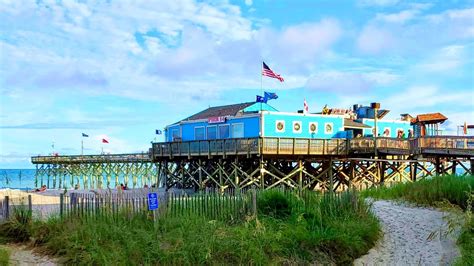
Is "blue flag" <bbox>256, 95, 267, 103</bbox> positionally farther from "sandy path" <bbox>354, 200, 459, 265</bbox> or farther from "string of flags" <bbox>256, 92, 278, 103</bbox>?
"sandy path" <bbox>354, 200, 459, 265</bbox>

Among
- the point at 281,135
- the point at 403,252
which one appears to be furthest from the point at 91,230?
the point at 281,135

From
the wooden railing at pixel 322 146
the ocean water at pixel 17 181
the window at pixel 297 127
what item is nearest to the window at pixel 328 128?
the window at pixel 297 127

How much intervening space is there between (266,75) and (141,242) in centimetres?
2055

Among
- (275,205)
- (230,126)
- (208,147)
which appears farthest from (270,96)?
(275,205)

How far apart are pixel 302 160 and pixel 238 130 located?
4.60 metres

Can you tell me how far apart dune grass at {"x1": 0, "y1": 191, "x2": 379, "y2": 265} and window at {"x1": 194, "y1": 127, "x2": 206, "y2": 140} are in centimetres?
2273

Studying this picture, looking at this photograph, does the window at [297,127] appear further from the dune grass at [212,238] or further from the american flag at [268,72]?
the dune grass at [212,238]

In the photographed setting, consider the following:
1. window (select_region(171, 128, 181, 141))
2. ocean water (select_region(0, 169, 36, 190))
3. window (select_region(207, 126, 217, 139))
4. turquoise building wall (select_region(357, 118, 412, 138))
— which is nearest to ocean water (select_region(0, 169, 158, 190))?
ocean water (select_region(0, 169, 36, 190))

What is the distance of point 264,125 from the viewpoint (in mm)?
32500

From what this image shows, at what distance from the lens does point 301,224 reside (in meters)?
13.0

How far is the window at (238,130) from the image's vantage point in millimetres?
33688

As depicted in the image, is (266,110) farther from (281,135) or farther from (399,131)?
(399,131)

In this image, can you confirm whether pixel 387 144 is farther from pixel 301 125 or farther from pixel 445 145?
pixel 301 125

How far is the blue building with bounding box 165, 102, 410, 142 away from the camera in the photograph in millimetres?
33000
